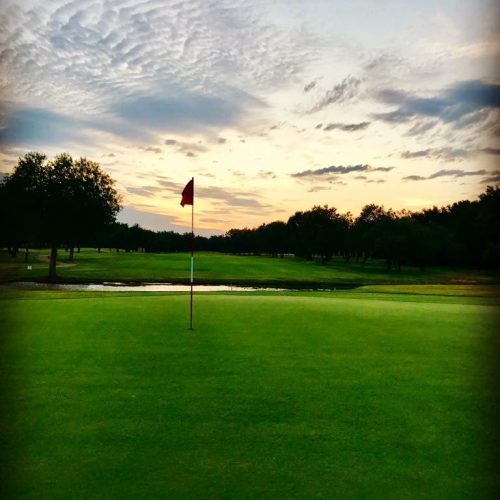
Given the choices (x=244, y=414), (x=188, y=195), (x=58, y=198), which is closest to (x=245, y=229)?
(x=58, y=198)

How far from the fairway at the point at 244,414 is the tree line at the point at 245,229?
3959 centimetres

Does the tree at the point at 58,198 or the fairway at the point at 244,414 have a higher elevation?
the tree at the point at 58,198

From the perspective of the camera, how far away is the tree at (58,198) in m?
46.7

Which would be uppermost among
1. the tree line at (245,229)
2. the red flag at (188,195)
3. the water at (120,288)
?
the tree line at (245,229)

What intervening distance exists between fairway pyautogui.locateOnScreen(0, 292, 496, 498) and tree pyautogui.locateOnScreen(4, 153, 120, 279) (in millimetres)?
39175

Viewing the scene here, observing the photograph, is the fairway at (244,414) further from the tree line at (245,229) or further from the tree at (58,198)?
the tree line at (245,229)

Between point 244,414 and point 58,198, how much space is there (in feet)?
151

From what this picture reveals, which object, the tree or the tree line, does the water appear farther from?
the tree line

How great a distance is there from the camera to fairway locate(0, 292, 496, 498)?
4195 millimetres

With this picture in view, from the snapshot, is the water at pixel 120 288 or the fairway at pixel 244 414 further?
the water at pixel 120 288

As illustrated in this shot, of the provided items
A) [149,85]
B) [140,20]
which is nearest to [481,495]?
[140,20]

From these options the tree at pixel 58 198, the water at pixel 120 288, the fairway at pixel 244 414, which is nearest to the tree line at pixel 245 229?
the tree at pixel 58 198

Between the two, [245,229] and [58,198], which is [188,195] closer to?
[58,198]

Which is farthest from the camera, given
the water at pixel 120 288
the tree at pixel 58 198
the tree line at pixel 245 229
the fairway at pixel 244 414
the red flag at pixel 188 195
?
the tree line at pixel 245 229
